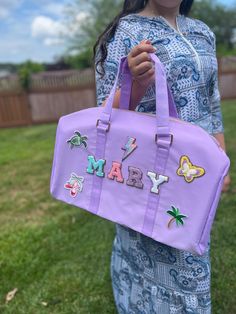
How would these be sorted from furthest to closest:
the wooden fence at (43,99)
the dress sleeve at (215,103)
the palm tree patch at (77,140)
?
1. the wooden fence at (43,99)
2. the dress sleeve at (215,103)
3. the palm tree patch at (77,140)

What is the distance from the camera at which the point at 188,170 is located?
47.1 inches

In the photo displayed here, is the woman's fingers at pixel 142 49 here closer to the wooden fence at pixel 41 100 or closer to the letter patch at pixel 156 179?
the letter patch at pixel 156 179

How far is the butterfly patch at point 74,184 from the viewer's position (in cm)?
146

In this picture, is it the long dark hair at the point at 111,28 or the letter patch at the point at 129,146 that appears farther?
the long dark hair at the point at 111,28

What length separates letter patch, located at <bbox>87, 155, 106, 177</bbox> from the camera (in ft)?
4.53

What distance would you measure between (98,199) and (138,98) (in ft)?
1.28

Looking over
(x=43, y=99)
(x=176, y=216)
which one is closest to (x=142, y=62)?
(x=176, y=216)

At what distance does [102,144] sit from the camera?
136 cm

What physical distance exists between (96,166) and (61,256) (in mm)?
1831

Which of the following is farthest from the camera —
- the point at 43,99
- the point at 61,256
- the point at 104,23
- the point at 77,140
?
the point at 104,23

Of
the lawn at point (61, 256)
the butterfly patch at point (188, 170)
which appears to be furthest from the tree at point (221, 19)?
the butterfly patch at point (188, 170)

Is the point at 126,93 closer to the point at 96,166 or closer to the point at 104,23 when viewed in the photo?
the point at 96,166

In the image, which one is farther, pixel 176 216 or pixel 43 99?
pixel 43 99

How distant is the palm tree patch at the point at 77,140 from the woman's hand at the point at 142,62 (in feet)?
0.94
